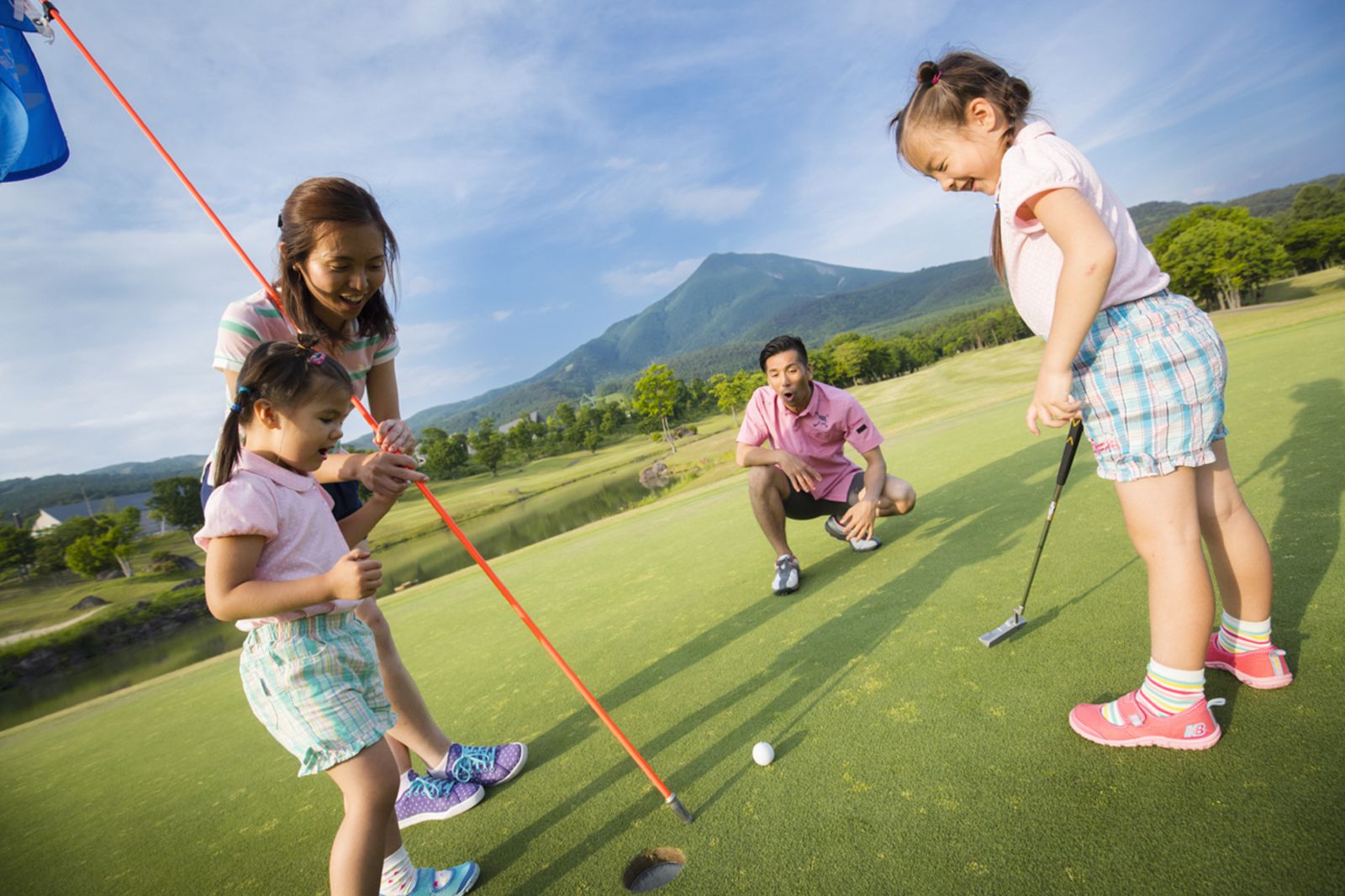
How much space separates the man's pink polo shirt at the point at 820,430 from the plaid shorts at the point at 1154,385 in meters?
2.28

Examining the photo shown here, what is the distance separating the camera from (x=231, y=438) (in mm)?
1803

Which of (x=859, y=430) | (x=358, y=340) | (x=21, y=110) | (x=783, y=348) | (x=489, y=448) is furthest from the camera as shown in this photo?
(x=489, y=448)

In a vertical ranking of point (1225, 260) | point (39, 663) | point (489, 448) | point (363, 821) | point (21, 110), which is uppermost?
point (21, 110)

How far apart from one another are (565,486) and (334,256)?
4498cm

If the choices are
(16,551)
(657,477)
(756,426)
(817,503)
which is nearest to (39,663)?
(657,477)

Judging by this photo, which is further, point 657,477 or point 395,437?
point 657,477

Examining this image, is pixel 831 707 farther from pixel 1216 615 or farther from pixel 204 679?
pixel 204 679

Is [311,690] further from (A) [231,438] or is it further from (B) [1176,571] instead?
(B) [1176,571]

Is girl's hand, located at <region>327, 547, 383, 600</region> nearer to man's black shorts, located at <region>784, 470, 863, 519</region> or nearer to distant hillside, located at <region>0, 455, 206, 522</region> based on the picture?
man's black shorts, located at <region>784, 470, 863, 519</region>

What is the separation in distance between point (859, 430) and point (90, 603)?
1774 inches

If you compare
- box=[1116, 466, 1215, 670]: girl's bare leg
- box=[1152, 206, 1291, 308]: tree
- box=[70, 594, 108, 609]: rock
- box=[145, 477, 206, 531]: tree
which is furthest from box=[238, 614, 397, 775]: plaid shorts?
box=[145, 477, 206, 531]: tree

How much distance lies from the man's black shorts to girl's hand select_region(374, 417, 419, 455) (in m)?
2.60

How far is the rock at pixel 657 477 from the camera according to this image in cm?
3138

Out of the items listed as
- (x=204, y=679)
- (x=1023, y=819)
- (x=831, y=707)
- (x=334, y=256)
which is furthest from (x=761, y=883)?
(x=204, y=679)
